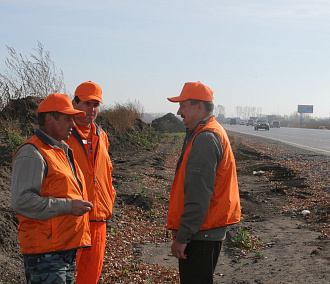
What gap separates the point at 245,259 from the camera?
5.90 m

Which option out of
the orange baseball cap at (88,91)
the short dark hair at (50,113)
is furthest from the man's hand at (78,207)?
the orange baseball cap at (88,91)

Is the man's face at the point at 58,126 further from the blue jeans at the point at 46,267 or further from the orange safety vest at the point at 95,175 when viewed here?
the blue jeans at the point at 46,267

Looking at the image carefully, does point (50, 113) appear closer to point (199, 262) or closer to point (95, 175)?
point (95, 175)

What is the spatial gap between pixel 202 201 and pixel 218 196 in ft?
0.57

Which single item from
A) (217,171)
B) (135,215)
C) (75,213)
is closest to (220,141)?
(217,171)

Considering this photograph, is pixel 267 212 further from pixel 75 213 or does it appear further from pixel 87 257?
pixel 75 213

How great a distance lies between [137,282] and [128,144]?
56.1 feet

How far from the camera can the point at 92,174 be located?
362 cm

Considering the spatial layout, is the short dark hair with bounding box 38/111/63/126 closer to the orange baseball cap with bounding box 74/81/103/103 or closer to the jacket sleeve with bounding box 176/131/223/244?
the orange baseball cap with bounding box 74/81/103/103

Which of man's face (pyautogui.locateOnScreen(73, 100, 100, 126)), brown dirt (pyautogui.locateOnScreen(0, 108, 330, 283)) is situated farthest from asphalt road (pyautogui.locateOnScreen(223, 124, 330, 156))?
man's face (pyautogui.locateOnScreen(73, 100, 100, 126))

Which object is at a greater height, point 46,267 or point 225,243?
point 46,267

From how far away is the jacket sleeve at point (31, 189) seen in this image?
265 centimetres

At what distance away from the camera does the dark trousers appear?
2.94 m

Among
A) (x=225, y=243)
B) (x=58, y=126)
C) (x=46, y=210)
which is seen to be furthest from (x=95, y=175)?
(x=225, y=243)
